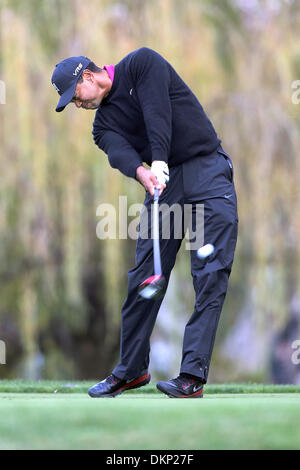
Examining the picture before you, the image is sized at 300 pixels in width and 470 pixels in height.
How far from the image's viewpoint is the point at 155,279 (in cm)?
449

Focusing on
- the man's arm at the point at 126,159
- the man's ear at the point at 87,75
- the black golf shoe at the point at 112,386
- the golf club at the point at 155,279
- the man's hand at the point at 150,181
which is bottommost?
the black golf shoe at the point at 112,386

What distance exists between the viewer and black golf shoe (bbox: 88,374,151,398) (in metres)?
4.77

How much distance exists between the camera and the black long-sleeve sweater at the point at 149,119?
459 centimetres

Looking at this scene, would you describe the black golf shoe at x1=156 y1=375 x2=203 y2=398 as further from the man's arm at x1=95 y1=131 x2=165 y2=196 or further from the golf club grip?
the man's arm at x1=95 y1=131 x2=165 y2=196

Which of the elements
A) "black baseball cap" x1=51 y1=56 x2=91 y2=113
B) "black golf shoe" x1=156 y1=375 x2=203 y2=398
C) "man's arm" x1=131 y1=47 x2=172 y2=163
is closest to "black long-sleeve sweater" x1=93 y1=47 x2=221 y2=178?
"man's arm" x1=131 y1=47 x2=172 y2=163

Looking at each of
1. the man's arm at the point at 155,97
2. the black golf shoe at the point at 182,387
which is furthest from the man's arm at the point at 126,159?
the black golf shoe at the point at 182,387

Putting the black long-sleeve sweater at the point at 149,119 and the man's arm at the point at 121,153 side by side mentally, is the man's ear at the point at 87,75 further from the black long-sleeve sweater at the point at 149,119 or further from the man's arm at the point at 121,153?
the man's arm at the point at 121,153

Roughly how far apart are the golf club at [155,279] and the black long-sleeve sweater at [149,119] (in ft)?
0.79

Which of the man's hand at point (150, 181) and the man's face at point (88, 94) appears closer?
the man's hand at point (150, 181)

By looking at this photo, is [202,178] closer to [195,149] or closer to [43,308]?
[195,149]

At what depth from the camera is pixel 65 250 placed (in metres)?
9.99

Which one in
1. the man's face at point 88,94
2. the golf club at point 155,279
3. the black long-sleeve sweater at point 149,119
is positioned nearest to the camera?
the golf club at point 155,279

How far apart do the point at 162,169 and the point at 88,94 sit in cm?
57

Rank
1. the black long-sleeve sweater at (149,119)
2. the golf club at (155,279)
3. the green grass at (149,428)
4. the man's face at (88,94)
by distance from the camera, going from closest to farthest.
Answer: the green grass at (149,428) → the golf club at (155,279) → the black long-sleeve sweater at (149,119) → the man's face at (88,94)
